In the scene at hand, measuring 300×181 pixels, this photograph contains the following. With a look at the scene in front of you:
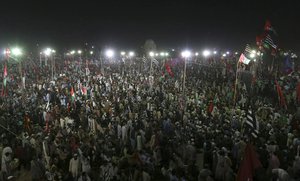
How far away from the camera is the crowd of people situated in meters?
9.08

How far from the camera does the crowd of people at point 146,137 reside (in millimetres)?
9078

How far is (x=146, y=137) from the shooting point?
12.7 m

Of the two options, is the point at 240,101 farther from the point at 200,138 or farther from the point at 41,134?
the point at 41,134

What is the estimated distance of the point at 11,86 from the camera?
24.6 meters

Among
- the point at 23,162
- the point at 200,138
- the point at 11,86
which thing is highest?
the point at 11,86

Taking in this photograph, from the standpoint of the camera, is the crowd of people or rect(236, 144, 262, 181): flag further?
the crowd of people

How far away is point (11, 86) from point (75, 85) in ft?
17.9

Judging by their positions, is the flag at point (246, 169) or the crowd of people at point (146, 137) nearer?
the flag at point (246, 169)

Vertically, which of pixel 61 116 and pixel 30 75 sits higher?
pixel 30 75

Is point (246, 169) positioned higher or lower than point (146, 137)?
higher

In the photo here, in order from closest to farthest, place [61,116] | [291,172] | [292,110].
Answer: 1. [291,172]
2. [61,116]
3. [292,110]

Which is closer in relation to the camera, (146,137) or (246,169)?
(246,169)

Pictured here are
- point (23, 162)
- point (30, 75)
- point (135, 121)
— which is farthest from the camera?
point (30, 75)

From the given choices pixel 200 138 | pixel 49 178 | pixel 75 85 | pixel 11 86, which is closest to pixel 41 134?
pixel 49 178
